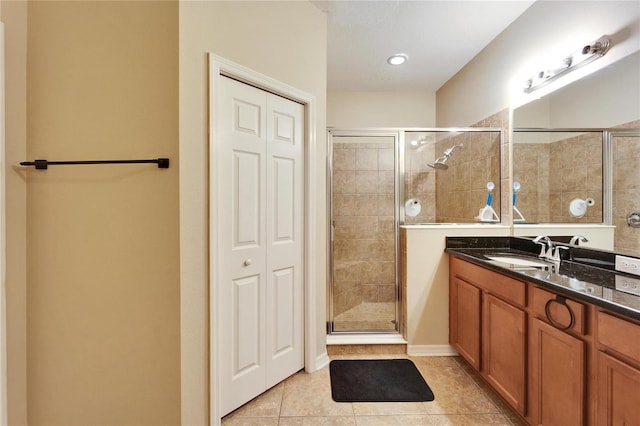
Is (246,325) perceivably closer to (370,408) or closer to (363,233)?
(370,408)

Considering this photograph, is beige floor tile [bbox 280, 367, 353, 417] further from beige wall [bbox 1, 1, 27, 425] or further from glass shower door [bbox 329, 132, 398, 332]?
beige wall [bbox 1, 1, 27, 425]

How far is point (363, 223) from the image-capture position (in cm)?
280

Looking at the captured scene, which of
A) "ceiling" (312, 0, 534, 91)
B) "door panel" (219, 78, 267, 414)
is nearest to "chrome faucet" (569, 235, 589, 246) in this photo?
"ceiling" (312, 0, 534, 91)

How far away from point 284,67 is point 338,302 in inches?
80.3

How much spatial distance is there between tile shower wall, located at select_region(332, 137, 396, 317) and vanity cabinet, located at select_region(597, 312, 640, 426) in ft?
5.21

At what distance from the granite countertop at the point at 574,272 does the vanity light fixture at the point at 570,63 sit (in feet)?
3.69

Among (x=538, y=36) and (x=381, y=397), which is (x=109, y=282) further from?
(x=538, y=36)

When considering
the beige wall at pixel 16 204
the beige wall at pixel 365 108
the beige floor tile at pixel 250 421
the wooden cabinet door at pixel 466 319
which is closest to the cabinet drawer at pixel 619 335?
the wooden cabinet door at pixel 466 319

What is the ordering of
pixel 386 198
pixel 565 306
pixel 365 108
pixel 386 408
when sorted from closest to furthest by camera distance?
1. pixel 565 306
2. pixel 386 408
3. pixel 386 198
4. pixel 365 108

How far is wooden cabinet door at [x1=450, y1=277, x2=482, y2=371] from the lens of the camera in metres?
2.00

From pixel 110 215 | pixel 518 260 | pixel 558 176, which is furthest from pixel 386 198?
pixel 110 215

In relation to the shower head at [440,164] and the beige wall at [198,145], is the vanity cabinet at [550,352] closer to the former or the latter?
the shower head at [440,164]

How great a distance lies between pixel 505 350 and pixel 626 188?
1.09 meters

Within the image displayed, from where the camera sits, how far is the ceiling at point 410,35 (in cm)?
216
